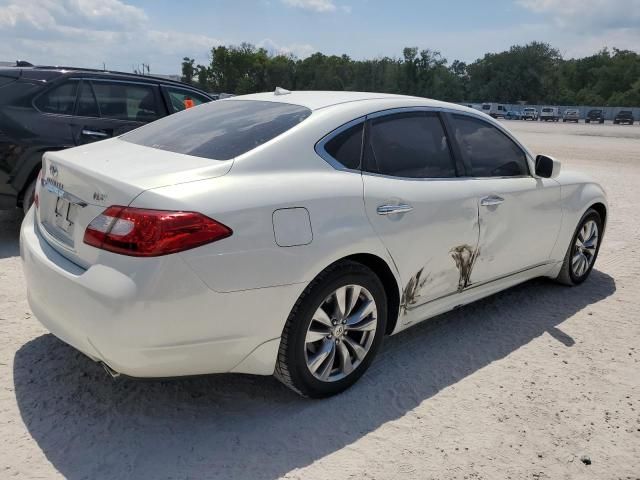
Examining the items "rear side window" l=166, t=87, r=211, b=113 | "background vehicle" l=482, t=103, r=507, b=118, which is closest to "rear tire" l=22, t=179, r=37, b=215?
"rear side window" l=166, t=87, r=211, b=113

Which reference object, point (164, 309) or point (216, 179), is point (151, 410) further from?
point (216, 179)

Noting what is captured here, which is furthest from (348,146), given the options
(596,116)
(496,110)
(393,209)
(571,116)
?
(496,110)

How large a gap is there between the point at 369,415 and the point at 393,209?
1128mm

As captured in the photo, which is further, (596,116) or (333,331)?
(596,116)

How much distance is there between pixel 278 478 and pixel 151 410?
860 mm

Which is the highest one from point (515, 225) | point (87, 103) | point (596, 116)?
point (87, 103)

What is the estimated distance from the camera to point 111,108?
6.29 meters

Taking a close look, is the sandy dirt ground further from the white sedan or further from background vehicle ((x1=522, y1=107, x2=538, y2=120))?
background vehicle ((x1=522, y1=107, x2=538, y2=120))

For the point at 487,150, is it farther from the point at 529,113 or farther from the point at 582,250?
the point at 529,113

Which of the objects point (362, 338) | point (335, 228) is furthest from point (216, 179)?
point (362, 338)

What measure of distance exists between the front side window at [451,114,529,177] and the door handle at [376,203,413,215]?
0.86 metres

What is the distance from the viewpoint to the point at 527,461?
2703mm

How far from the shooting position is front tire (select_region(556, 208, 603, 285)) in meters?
4.99

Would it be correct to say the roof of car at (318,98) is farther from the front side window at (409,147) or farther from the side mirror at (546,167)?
the side mirror at (546,167)
